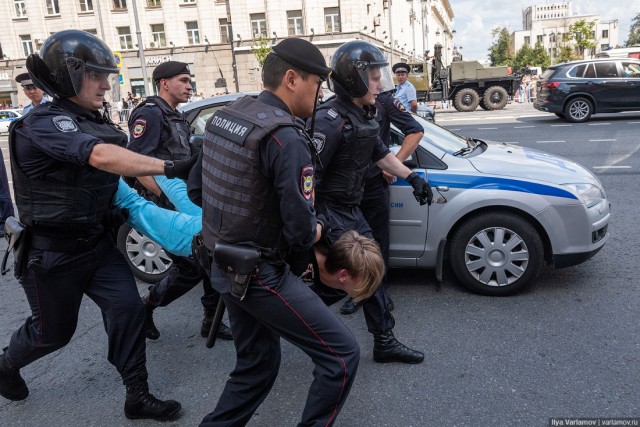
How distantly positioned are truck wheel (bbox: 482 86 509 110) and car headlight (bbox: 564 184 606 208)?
19.9m

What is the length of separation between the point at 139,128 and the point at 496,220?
8.58ft

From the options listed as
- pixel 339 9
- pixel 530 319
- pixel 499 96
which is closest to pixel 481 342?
pixel 530 319

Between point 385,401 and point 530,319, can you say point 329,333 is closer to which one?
point 385,401

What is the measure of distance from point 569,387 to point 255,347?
1.75 meters

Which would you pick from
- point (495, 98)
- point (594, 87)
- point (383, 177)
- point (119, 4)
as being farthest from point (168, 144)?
point (119, 4)

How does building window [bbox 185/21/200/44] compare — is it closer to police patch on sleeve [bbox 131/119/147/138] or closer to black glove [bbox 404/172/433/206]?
police patch on sleeve [bbox 131/119/147/138]

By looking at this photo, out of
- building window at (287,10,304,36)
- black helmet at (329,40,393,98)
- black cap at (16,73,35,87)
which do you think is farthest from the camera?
building window at (287,10,304,36)

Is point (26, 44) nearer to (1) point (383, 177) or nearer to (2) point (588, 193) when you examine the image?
(1) point (383, 177)

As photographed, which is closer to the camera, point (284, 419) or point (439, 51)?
point (284, 419)

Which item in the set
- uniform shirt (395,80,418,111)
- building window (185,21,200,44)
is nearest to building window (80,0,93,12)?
building window (185,21,200,44)

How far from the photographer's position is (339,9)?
37.2m

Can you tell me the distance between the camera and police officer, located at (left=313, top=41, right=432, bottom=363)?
2928 mm

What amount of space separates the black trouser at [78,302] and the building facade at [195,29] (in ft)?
120

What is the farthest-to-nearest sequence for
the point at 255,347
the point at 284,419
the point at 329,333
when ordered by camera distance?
the point at 284,419, the point at 255,347, the point at 329,333
